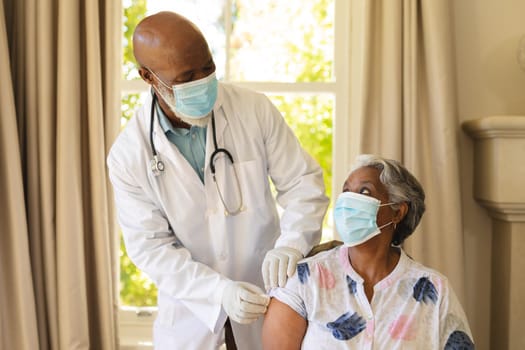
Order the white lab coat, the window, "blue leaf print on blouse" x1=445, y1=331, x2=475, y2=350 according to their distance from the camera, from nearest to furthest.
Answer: "blue leaf print on blouse" x1=445, y1=331, x2=475, y2=350, the white lab coat, the window

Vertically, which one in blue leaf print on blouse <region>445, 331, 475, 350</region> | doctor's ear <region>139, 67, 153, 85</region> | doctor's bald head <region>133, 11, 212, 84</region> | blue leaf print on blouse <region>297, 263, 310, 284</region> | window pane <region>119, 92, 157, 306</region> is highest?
doctor's bald head <region>133, 11, 212, 84</region>

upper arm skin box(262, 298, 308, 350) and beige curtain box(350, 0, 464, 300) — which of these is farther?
beige curtain box(350, 0, 464, 300)

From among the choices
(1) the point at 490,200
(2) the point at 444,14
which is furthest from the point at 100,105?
(1) the point at 490,200

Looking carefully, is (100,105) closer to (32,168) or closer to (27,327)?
(32,168)

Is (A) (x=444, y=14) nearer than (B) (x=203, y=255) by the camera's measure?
No

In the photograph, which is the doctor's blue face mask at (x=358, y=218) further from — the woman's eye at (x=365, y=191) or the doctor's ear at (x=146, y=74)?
the doctor's ear at (x=146, y=74)

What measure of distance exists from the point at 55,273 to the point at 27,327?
213 millimetres

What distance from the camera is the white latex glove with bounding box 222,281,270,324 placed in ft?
5.28

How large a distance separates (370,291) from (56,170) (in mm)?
1260

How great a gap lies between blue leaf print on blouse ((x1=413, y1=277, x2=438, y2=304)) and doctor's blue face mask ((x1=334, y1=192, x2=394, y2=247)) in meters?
0.18

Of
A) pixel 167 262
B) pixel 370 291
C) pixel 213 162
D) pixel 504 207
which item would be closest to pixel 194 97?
pixel 213 162

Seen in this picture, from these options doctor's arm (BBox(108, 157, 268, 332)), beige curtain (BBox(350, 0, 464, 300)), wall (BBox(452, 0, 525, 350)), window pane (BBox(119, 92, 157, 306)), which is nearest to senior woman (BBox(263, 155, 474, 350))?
doctor's arm (BBox(108, 157, 268, 332))

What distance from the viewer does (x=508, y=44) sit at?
2398 millimetres

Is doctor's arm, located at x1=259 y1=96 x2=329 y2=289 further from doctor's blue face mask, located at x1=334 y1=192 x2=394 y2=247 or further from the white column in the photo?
the white column
